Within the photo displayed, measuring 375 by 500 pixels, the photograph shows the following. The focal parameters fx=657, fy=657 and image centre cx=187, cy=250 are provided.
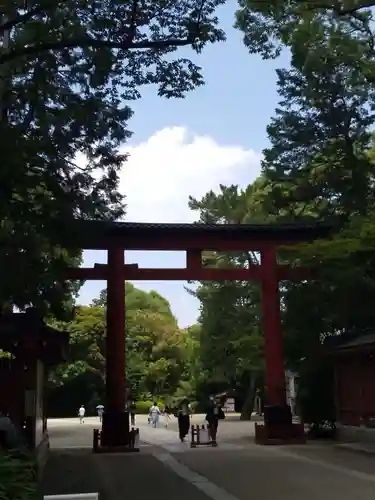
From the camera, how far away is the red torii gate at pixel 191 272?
20922 millimetres

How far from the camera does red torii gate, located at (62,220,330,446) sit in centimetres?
2092

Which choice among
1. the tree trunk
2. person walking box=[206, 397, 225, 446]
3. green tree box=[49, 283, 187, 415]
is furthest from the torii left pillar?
green tree box=[49, 283, 187, 415]

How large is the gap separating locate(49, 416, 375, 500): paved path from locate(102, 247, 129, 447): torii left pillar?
0.97m

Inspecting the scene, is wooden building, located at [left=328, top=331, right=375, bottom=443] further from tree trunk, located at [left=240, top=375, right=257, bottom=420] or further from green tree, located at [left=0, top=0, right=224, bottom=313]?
tree trunk, located at [left=240, top=375, right=257, bottom=420]

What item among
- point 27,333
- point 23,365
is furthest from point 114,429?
point 27,333

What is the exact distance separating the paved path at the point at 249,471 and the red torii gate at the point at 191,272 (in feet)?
5.47

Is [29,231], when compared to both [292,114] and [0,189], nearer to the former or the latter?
[0,189]

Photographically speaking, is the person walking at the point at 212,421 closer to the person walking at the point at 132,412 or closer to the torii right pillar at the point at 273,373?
the torii right pillar at the point at 273,373

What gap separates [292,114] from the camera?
77.7ft

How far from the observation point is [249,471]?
14.6 m

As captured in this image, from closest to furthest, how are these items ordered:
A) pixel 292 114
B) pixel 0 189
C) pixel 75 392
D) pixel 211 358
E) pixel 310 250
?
pixel 0 189
pixel 310 250
pixel 292 114
pixel 211 358
pixel 75 392

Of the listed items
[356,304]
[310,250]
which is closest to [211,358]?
[356,304]

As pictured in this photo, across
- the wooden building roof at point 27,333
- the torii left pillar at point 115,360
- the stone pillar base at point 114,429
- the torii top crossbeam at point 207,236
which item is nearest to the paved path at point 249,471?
the stone pillar base at point 114,429

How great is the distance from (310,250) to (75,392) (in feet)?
116
